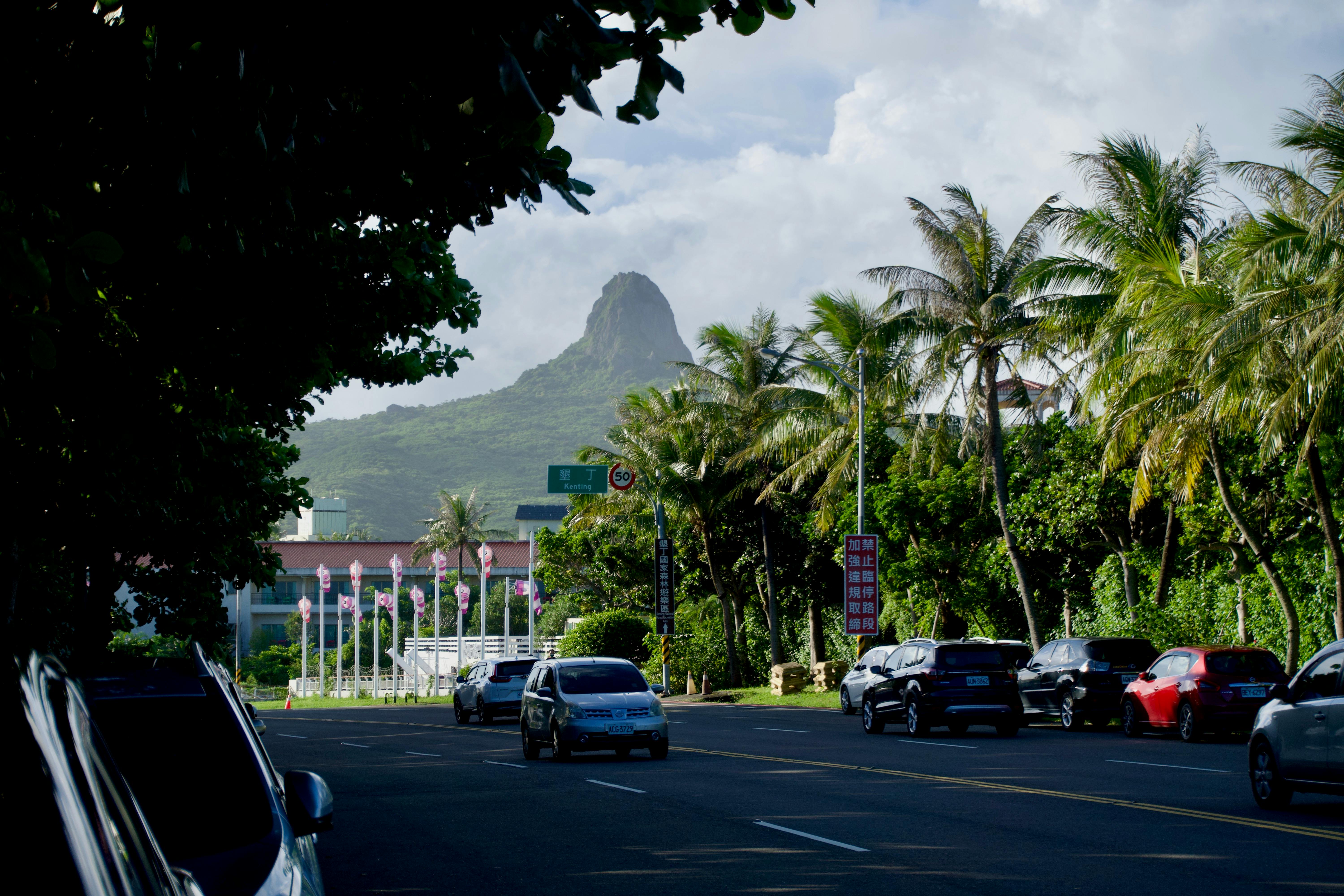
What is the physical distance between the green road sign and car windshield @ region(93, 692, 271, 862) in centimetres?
3175

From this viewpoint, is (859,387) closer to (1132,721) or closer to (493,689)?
(493,689)

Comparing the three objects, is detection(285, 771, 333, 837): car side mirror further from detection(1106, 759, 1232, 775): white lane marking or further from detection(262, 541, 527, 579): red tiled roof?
detection(262, 541, 527, 579): red tiled roof

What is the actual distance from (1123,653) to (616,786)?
11.7 metres

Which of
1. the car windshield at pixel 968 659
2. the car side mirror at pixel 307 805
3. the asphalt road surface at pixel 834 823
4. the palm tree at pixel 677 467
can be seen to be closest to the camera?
the car side mirror at pixel 307 805

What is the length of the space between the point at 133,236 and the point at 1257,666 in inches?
700

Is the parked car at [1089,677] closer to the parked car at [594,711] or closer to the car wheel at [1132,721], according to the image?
the car wheel at [1132,721]

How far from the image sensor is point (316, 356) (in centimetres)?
1084

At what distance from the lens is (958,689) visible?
21609 millimetres

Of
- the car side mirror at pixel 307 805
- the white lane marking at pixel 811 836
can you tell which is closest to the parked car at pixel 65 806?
the car side mirror at pixel 307 805

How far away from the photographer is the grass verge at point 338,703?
1973 inches

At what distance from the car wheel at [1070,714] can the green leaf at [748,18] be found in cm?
2036

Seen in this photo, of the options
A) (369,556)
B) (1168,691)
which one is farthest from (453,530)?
(1168,691)

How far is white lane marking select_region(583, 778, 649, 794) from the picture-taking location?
14.7 m

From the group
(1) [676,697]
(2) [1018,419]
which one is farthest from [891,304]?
(1) [676,697]
